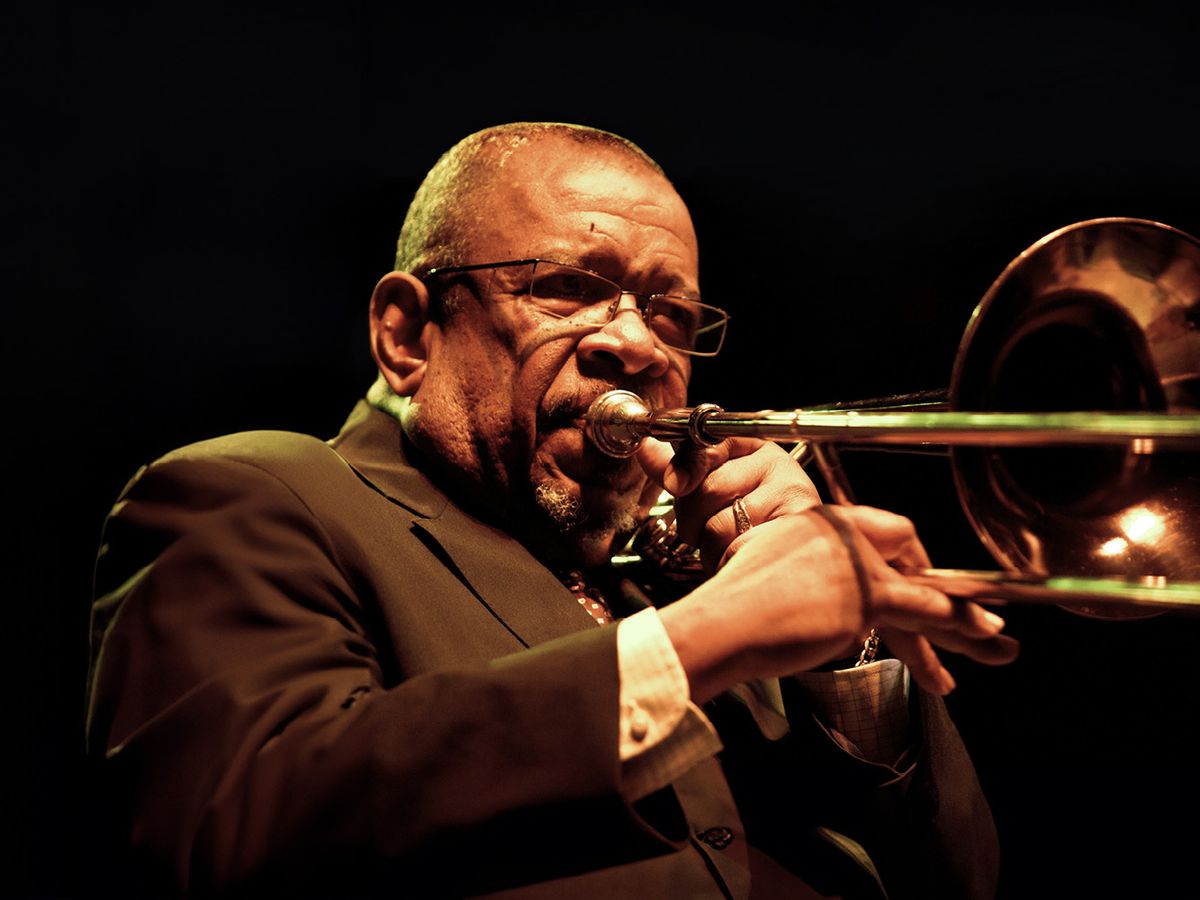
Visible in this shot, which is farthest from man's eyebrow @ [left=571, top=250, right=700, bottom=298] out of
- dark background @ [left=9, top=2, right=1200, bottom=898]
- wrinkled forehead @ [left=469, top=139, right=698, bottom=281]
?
dark background @ [left=9, top=2, right=1200, bottom=898]

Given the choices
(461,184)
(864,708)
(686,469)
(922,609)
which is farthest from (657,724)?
(461,184)

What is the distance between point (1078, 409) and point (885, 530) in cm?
61

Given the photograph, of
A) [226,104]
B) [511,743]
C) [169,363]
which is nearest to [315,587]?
[511,743]

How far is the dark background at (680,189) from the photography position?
6.16ft

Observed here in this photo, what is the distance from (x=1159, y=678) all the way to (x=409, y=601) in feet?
6.87

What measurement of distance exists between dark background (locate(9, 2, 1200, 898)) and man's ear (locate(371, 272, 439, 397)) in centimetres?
37

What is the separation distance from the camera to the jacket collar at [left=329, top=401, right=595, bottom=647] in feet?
5.70

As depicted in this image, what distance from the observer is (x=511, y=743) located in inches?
46.3

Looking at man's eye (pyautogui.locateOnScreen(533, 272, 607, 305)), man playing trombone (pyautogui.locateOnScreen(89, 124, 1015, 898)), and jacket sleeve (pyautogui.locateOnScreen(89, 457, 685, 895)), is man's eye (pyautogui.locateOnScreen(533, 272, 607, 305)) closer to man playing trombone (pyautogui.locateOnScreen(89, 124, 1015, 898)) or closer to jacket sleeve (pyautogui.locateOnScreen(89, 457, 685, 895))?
man playing trombone (pyautogui.locateOnScreen(89, 124, 1015, 898))

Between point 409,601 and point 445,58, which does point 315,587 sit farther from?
point 445,58

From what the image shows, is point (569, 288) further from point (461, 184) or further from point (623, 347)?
point (461, 184)

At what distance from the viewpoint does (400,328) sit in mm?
2275

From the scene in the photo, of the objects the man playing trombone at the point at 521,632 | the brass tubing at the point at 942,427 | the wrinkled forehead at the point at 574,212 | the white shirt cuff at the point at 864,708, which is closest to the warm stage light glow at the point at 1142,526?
the brass tubing at the point at 942,427

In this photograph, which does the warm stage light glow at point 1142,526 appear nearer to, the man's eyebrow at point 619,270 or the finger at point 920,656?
the finger at point 920,656
